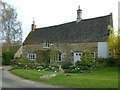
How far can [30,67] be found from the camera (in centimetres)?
4116

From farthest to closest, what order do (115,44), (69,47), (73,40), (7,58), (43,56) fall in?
(7,58)
(43,56)
(69,47)
(73,40)
(115,44)

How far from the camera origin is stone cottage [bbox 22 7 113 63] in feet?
140

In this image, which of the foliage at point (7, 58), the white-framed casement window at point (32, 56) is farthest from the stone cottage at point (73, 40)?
the foliage at point (7, 58)

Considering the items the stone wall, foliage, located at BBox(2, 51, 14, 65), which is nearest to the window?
the stone wall

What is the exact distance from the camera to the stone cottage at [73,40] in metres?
42.8

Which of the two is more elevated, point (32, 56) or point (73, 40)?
point (73, 40)

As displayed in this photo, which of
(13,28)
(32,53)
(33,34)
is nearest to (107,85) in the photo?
(32,53)

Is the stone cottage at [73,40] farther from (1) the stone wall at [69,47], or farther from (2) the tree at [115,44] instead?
(2) the tree at [115,44]

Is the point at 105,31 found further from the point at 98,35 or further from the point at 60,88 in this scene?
the point at 60,88

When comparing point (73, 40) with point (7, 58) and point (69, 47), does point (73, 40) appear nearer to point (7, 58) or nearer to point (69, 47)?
point (69, 47)

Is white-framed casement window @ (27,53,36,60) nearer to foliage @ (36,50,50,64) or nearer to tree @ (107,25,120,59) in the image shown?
foliage @ (36,50,50,64)

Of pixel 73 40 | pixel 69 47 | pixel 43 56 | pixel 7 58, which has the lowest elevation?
pixel 7 58

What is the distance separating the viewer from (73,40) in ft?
152

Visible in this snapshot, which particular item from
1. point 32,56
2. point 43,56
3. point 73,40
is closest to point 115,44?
point 73,40
